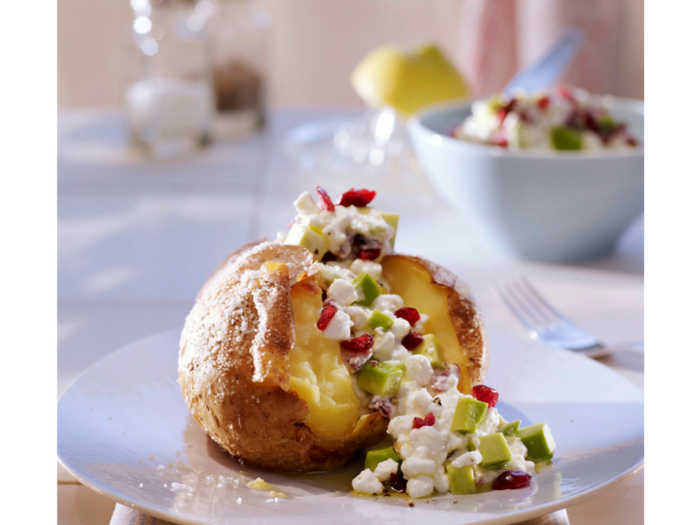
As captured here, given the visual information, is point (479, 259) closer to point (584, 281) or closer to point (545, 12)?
point (584, 281)

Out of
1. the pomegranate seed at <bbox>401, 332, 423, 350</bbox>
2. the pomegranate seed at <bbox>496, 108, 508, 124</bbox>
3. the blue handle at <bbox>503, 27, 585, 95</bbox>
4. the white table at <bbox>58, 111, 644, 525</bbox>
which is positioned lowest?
the white table at <bbox>58, 111, 644, 525</bbox>

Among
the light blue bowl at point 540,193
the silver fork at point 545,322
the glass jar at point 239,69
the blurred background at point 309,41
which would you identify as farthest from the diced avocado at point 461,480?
the blurred background at point 309,41

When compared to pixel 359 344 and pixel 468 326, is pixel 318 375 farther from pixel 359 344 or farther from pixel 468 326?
pixel 468 326

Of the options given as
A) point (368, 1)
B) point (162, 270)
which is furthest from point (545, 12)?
point (162, 270)

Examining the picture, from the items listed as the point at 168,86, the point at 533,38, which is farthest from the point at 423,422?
the point at 533,38

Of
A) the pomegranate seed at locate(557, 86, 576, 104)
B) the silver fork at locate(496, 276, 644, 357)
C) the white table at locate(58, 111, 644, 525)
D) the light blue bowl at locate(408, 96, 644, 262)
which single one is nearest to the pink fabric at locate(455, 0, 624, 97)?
the white table at locate(58, 111, 644, 525)

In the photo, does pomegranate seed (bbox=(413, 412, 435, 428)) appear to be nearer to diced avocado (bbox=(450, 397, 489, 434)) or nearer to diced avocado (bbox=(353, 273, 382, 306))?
diced avocado (bbox=(450, 397, 489, 434))
